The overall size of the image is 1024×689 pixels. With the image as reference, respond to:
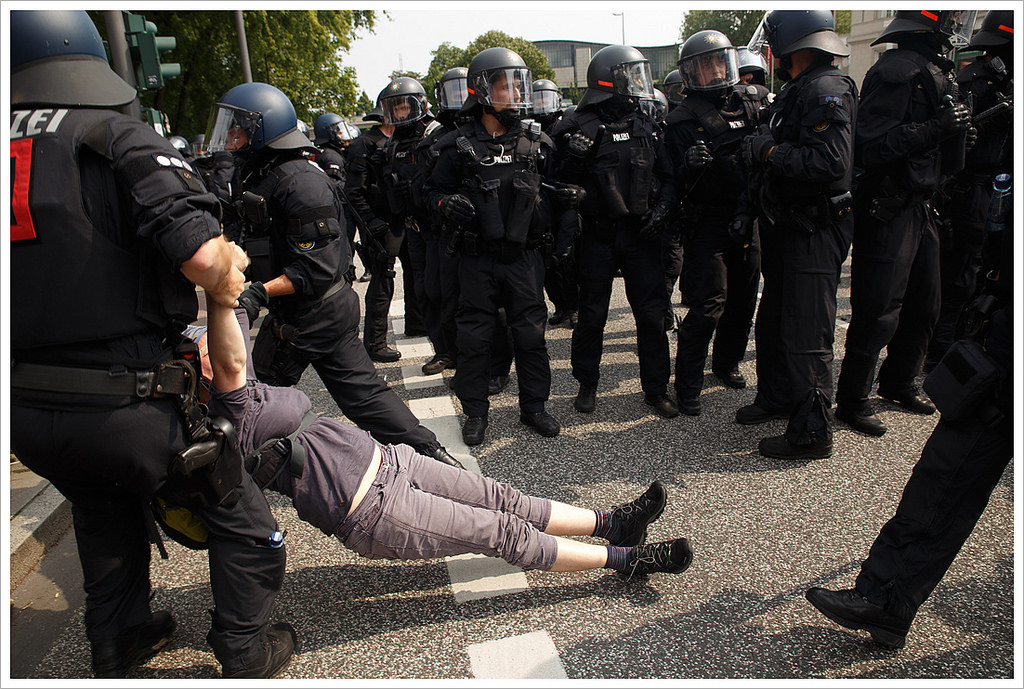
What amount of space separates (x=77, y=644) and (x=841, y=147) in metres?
4.03

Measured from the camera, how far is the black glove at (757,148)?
383 cm

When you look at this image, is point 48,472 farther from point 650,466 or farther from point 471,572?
point 650,466

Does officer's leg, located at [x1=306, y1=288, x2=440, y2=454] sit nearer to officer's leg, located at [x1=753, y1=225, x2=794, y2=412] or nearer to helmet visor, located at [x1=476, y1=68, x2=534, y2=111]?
helmet visor, located at [x1=476, y1=68, x2=534, y2=111]

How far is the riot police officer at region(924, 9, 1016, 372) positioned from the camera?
4.25 m

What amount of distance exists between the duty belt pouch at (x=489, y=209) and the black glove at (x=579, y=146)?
0.54 m

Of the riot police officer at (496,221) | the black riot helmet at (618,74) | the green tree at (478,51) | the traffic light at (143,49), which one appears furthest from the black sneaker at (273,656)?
the green tree at (478,51)

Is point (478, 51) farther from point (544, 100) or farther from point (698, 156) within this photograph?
point (698, 156)

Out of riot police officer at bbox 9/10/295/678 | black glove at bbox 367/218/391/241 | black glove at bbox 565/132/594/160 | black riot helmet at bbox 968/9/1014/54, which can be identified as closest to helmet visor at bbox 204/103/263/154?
riot police officer at bbox 9/10/295/678

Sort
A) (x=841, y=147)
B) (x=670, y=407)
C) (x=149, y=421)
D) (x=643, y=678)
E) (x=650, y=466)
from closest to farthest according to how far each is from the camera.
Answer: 1. (x=149, y=421)
2. (x=643, y=678)
3. (x=841, y=147)
4. (x=650, y=466)
5. (x=670, y=407)

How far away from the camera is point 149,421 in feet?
6.60

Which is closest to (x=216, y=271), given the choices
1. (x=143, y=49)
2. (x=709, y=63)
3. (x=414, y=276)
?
(x=709, y=63)

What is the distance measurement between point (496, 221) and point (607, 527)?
202 cm

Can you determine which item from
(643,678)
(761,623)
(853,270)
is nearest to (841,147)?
(853,270)

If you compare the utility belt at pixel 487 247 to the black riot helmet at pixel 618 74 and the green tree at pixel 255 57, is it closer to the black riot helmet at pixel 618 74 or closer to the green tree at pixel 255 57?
the black riot helmet at pixel 618 74
